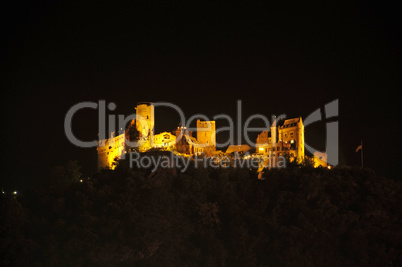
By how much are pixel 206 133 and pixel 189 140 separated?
283cm

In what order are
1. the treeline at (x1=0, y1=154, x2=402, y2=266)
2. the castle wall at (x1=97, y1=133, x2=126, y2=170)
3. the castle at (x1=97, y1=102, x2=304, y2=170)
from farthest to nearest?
the castle at (x1=97, y1=102, x2=304, y2=170)
the castle wall at (x1=97, y1=133, x2=126, y2=170)
the treeline at (x1=0, y1=154, x2=402, y2=266)

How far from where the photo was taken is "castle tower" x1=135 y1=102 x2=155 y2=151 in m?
40.4

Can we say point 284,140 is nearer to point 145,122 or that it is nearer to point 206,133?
point 206,133

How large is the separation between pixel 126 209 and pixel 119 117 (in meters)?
16.9

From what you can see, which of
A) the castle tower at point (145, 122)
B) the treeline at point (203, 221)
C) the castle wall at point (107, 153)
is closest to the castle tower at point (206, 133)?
the castle tower at point (145, 122)

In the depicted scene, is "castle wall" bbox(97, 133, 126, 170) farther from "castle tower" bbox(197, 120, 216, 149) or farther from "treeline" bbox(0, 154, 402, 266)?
"castle tower" bbox(197, 120, 216, 149)

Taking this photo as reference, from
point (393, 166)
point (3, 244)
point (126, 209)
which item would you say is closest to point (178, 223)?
point (126, 209)

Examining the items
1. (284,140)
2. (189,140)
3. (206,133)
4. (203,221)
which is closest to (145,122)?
(189,140)

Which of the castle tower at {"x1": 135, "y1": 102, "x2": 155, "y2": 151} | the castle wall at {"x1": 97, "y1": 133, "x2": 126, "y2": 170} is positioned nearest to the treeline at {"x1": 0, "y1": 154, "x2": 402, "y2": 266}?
the castle wall at {"x1": 97, "y1": 133, "x2": 126, "y2": 170}

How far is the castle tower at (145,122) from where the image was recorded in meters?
40.4

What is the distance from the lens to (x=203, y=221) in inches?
1154

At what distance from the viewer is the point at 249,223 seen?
97.5 ft

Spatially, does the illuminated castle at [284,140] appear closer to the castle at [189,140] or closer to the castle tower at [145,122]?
the castle at [189,140]

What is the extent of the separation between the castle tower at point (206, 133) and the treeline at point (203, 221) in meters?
12.4
